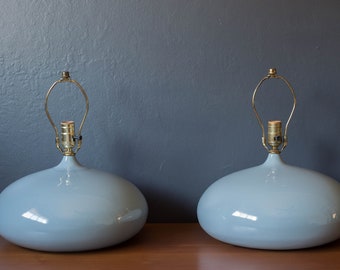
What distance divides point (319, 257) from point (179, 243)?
226 mm

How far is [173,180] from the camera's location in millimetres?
1012

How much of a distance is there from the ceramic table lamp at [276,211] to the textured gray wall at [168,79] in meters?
0.18

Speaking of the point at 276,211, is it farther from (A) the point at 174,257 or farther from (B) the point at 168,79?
(B) the point at 168,79

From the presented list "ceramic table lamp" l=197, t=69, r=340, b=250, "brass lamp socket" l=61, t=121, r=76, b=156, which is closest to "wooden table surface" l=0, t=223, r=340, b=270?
"ceramic table lamp" l=197, t=69, r=340, b=250

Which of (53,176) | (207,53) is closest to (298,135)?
(207,53)

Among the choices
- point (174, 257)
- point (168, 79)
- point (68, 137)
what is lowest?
point (174, 257)

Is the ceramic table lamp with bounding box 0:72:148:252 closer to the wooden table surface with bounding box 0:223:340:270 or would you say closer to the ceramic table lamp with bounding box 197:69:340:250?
the wooden table surface with bounding box 0:223:340:270

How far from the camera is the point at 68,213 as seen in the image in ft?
2.53

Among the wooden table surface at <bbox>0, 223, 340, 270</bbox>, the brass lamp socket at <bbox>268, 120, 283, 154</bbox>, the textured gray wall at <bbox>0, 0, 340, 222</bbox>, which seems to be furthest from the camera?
the textured gray wall at <bbox>0, 0, 340, 222</bbox>

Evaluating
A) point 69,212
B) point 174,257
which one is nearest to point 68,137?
point 69,212

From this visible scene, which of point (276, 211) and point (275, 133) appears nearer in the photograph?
point (276, 211)

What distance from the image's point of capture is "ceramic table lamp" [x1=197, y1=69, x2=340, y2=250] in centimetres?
76

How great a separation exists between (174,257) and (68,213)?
0.57ft

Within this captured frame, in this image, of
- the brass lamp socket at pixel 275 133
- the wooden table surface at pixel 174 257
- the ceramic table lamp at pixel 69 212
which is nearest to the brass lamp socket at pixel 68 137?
the ceramic table lamp at pixel 69 212
